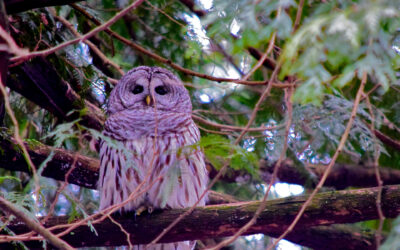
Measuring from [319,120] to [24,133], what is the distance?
10.4 ft

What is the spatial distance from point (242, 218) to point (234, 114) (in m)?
1.50

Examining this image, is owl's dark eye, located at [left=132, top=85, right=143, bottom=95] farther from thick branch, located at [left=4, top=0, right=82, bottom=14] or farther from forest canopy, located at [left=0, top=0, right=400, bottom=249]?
thick branch, located at [left=4, top=0, right=82, bottom=14]

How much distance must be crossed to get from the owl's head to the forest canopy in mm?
165

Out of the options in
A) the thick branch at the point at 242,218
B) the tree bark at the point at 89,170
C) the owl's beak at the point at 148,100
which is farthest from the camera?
the owl's beak at the point at 148,100

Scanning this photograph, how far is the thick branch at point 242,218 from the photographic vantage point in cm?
307

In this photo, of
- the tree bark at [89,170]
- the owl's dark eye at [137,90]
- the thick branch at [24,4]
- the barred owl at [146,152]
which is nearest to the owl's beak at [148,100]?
the barred owl at [146,152]

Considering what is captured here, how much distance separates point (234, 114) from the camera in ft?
15.0

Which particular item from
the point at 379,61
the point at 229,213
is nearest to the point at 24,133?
the point at 229,213

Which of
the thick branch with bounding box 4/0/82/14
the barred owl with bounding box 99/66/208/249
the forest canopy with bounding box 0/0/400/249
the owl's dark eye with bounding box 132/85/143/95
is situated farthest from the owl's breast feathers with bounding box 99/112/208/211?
the thick branch with bounding box 4/0/82/14

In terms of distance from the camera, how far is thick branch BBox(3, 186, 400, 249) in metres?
3.07

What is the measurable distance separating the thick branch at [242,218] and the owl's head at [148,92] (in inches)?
59.7

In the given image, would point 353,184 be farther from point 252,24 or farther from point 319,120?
point 252,24

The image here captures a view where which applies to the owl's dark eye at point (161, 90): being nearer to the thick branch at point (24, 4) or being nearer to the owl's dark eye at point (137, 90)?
the owl's dark eye at point (137, 90)

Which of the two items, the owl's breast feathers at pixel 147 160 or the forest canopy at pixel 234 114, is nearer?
the forest canopy at pixel 234 114
